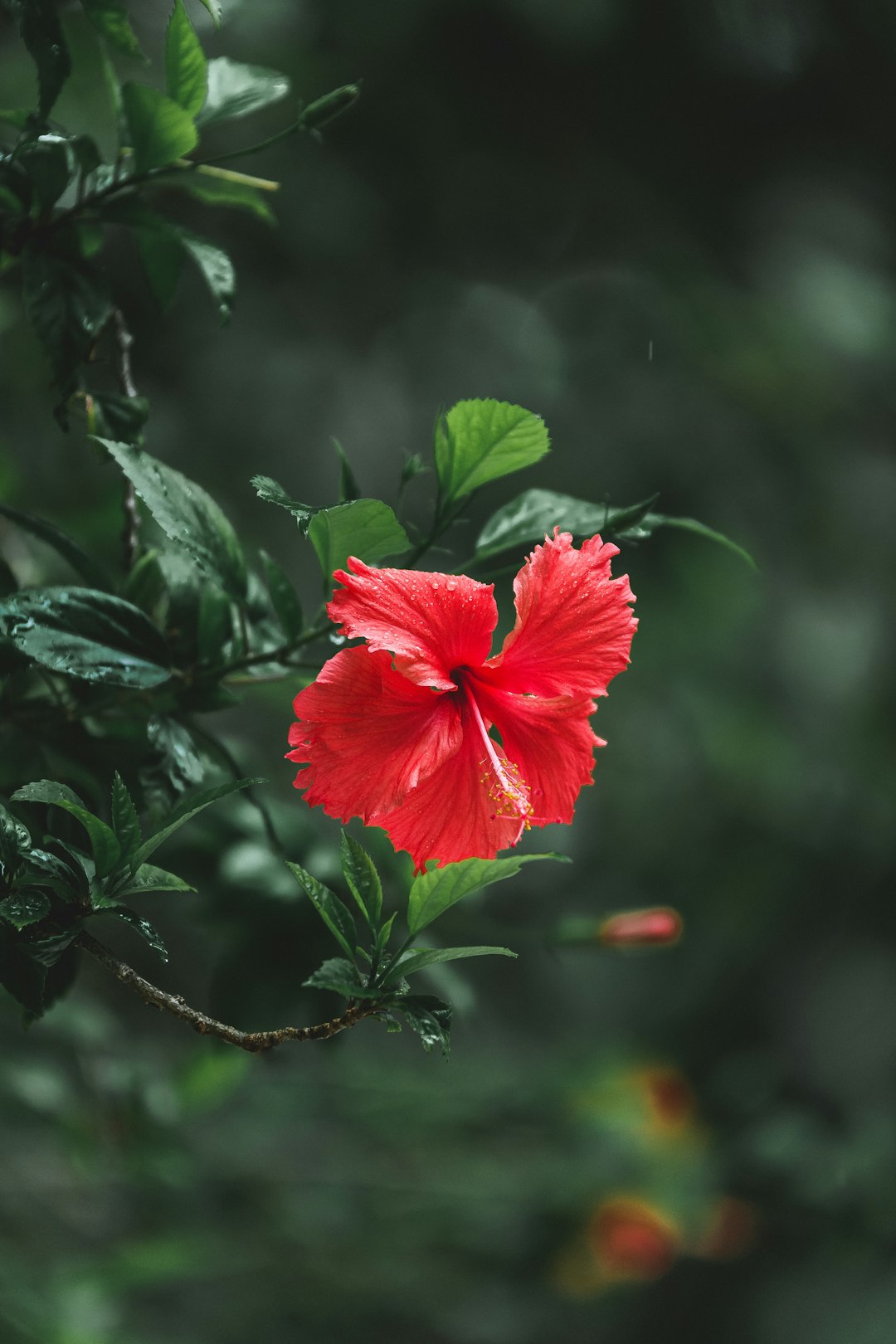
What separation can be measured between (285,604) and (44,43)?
325mm

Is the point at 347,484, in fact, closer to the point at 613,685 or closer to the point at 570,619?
the point at 570,619

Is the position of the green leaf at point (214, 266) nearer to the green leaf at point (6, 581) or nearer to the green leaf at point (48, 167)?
the green leaf at point (48, 167)

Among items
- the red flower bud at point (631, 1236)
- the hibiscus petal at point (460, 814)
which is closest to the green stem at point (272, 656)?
the hibiscus petal at point (460, 814)

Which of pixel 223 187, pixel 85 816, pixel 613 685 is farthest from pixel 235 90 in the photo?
pixel 613 685

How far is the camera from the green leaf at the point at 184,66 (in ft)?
2.30

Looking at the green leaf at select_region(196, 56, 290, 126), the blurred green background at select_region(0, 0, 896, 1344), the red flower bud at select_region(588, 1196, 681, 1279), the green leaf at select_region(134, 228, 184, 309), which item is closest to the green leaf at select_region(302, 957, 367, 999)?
the green leaf at select_region(134, 228, 184, 309)

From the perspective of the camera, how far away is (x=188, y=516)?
667mm

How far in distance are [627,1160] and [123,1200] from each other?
2.65 ft

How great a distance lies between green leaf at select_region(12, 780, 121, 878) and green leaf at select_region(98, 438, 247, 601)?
0.15 m

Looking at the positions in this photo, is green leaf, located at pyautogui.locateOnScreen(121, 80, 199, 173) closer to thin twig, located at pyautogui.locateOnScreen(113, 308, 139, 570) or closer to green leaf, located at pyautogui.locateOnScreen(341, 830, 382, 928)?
thin twig, located at pyautogui.locateOnScreen(113, 308, 139, 570)

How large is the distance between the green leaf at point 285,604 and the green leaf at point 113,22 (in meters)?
0.30

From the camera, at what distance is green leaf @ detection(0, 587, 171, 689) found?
618mm

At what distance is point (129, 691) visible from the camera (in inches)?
29.1

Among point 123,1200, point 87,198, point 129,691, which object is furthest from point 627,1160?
point 87,198
